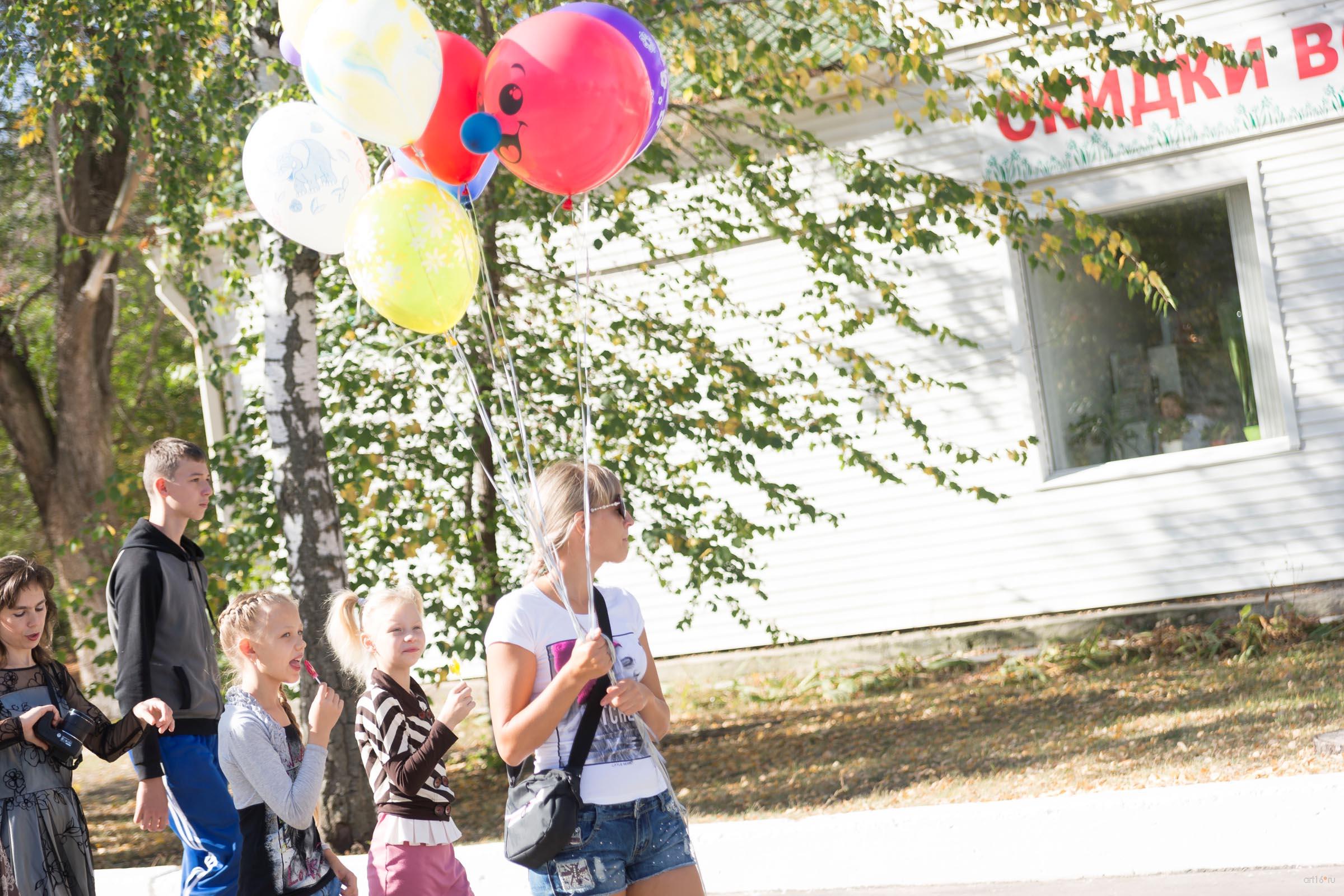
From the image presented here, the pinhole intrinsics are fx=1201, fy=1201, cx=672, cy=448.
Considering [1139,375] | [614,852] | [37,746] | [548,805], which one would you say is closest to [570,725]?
[548,805]

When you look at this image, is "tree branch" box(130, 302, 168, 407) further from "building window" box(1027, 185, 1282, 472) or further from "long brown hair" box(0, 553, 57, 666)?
"long brown hair" box(0, 553, 57, 666)

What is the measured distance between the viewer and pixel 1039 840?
4.78 m

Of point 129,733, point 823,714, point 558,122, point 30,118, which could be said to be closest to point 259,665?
point 129,733

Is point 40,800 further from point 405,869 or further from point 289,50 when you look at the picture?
point 289,50

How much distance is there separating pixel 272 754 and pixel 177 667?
609 millimetres

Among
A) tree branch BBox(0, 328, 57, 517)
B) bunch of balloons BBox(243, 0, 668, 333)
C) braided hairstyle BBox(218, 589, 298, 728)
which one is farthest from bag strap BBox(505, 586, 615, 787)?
tree branch BBox(0, 328, 57, 517)

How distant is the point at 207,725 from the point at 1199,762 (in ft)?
15.1

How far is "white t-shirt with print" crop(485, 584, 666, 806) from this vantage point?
9.53 ft

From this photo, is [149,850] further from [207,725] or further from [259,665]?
[259,665]

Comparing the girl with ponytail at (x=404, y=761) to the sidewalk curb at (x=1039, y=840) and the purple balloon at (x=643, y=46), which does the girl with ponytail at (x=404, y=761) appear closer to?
the purple balloon at (x=643, y=46)

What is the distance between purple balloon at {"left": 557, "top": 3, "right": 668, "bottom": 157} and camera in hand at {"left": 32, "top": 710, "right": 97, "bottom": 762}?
2.50m

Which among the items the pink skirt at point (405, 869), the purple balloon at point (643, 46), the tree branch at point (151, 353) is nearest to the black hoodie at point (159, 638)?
the pink skirt at point (405, 869)

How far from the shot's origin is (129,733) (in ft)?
11.9

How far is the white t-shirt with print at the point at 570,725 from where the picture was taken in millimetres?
2904
